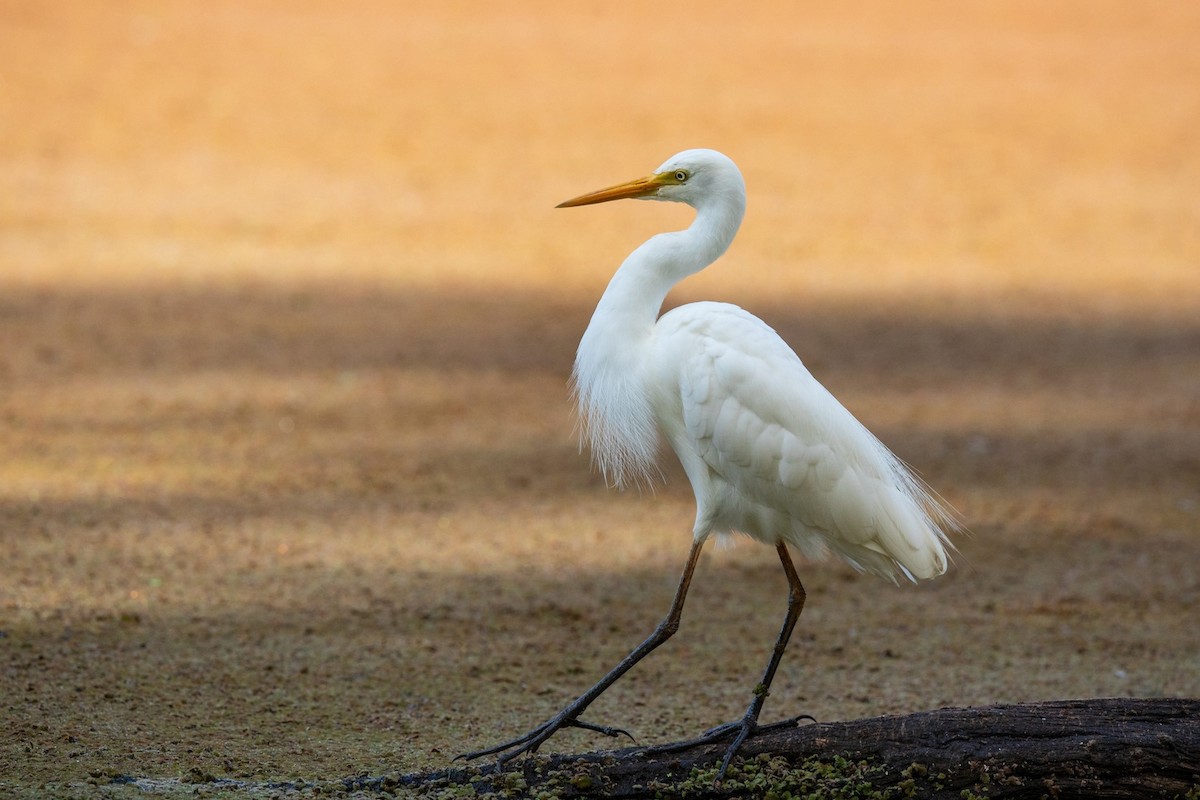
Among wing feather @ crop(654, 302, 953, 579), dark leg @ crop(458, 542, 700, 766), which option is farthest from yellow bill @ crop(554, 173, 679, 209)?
dark leg @ crop(458, 542, 700, 766)

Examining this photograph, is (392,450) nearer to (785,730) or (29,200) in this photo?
(785,730)

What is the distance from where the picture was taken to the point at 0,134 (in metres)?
10.9

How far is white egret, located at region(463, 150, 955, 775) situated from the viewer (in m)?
3.45

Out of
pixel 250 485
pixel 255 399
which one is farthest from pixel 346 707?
pixel 255 399

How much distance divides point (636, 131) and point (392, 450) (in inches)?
223

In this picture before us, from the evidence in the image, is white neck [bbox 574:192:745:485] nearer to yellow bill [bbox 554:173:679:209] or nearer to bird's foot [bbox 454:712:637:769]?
yellow bill [bbox 554:173:679:209]

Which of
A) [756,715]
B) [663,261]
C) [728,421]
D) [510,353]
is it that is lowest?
[756,715]

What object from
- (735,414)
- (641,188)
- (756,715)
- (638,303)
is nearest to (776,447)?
(735,414)

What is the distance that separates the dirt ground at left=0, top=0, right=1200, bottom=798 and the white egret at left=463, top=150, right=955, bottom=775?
0.75 metres

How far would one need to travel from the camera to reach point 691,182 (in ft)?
11.9

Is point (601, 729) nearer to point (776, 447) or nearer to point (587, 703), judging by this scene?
point (587, 703)

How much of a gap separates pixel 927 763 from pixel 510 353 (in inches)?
210

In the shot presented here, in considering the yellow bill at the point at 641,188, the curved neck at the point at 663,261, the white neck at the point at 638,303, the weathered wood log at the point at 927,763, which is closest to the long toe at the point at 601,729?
→ the weathered wood log at the point at 927,763

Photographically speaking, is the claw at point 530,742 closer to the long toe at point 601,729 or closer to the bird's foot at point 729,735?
the long toe at point 601,729
